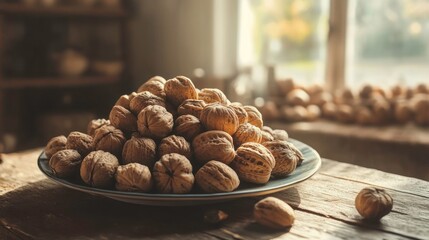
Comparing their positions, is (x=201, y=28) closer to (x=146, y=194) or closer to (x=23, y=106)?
(x=23, y=106)

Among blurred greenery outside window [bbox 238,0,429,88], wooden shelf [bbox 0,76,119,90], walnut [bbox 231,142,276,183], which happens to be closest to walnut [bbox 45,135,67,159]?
walnut [bbox 231,142,276,183]

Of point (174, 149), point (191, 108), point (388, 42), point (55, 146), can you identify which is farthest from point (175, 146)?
point (388, 42)

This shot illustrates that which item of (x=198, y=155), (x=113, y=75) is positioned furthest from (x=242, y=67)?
(x=198, y=155)

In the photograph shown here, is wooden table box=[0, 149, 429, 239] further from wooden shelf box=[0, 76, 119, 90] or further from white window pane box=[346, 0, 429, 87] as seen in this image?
wooden shelf box=[0, 76, 119, 90]

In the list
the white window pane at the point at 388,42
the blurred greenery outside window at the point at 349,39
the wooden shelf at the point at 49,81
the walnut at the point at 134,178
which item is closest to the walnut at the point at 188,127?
the walnut at the point at 134,178

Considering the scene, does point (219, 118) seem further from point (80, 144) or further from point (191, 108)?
point (80, 144)
